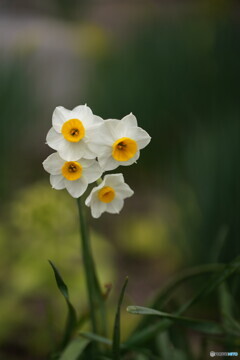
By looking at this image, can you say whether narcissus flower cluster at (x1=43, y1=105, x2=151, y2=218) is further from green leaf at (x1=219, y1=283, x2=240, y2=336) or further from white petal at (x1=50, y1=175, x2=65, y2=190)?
green leaf at (x1=219, y1=283, x2=240, y2=336)

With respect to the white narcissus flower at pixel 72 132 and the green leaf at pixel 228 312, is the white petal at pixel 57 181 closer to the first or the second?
the white narcissus flower at pixel 72 132

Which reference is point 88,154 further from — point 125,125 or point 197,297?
point 197,297

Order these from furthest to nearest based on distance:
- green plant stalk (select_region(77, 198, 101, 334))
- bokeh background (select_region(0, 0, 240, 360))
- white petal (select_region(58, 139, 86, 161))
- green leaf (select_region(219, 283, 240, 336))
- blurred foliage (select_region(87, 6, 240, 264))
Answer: blurred foliage (select_region(87, 6, 240, 264)), bokeh background (select_region(0, 0, 240, 360)), green leaf (select_region(219, 283, 240, 336)), green plant stalk (select_region(77, 198, 101, 334)), white petal (select_region(58, 139, 86, 161))

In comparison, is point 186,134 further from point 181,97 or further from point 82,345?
point 82,345

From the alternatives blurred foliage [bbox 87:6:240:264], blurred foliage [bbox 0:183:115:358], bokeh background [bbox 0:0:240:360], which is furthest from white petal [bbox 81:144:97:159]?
blurred foliage [bbox 87:6:240:264]

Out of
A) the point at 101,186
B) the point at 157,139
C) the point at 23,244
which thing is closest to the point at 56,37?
the point at 157,139

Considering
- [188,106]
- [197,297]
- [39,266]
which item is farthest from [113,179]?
[188,106]
